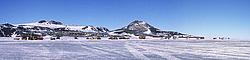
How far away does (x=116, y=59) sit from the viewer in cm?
1825

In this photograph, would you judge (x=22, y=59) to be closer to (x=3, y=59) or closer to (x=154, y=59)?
(x=3, y=59)

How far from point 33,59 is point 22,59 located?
495 mm

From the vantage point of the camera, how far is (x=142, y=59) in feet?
59.2

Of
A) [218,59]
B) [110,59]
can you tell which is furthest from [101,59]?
[218,59]

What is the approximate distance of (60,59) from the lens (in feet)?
58.5

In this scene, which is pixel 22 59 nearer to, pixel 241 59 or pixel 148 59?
pixel 148 59

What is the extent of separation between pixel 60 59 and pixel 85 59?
1.18 metres

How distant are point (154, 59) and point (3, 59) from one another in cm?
634

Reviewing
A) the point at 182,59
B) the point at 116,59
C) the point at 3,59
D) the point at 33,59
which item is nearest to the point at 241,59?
the point at 182,59

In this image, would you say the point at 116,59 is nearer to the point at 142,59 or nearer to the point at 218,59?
the point at 142,59

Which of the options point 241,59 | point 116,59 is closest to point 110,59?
point 116,59

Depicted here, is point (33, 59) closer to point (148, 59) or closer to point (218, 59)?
point (148, 59)

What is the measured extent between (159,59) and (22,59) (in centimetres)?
582

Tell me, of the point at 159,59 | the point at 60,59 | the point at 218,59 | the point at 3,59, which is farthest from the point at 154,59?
the point at 3,59
